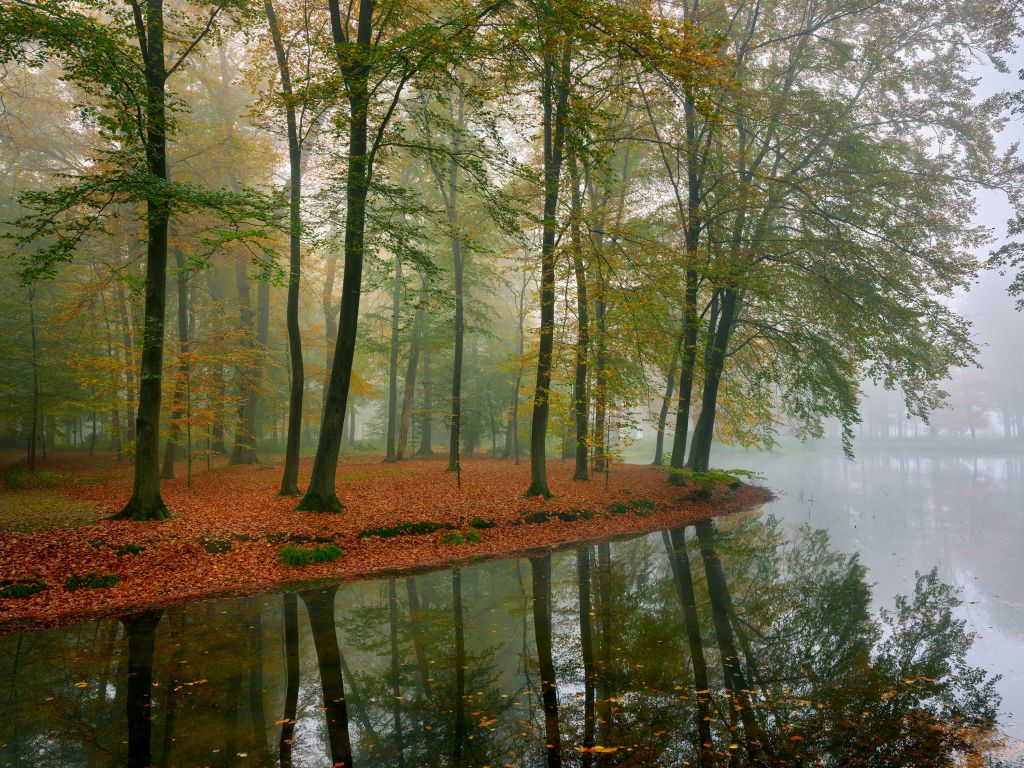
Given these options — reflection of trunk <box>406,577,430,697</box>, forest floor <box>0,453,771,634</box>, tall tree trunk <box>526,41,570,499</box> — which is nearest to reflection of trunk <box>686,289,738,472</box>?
forest floor <box>0,453,771,634</box>

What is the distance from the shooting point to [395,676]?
5215 mm

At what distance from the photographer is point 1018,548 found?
11281mm

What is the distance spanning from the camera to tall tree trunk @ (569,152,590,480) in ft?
44.0

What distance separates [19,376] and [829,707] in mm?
22220

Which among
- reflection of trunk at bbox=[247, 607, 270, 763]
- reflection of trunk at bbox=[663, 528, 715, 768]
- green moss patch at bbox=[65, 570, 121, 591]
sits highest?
green moss patch at bbox=[65, 570, 121, 591]

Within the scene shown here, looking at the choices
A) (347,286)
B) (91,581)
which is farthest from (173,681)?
(347,286)

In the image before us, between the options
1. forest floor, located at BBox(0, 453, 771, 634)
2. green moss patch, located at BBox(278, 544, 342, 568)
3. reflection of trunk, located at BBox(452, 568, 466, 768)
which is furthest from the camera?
green moss patch, located at BBox(278, 544, 342, 568)

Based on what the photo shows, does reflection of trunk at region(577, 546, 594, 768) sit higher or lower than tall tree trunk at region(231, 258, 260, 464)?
lower

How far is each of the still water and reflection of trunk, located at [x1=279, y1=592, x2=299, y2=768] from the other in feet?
0.07

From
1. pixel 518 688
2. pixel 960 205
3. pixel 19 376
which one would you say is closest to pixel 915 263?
pixel 960 205

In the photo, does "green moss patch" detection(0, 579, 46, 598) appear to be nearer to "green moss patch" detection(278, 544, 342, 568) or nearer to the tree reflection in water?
the tree reflection in water

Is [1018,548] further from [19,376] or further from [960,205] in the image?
[19,376]

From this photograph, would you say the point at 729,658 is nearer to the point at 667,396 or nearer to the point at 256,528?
the point at 256,528

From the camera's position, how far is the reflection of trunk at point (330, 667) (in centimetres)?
402
